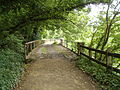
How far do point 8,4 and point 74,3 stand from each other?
383cm

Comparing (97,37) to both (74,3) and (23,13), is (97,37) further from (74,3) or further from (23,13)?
(23,13)

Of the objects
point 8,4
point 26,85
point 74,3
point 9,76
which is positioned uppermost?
point 74,3

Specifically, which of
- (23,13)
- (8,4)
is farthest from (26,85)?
Answer: (23,13)

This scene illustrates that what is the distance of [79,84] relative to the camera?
4434 millimetres

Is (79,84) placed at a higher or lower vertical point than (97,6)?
lower

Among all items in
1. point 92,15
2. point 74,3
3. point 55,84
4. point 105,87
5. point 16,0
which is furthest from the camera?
point 92,15

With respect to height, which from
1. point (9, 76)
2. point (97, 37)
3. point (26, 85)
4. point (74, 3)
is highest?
point (74, 3)

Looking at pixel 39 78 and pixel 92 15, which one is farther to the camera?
pixel 92 15

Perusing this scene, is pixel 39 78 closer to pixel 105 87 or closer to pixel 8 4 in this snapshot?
pixel 105 87

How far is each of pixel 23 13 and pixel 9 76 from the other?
12.9 ft

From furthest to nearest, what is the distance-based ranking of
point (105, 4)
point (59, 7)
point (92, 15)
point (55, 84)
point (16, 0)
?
point (92, 15) < point (105, 4) < point (59, 7) < point (16, 0) < point (55, 84)

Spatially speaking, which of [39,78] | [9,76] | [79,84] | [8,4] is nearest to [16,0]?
[8,4]

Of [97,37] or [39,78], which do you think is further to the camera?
[97,37]

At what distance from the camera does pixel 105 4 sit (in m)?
7.92
